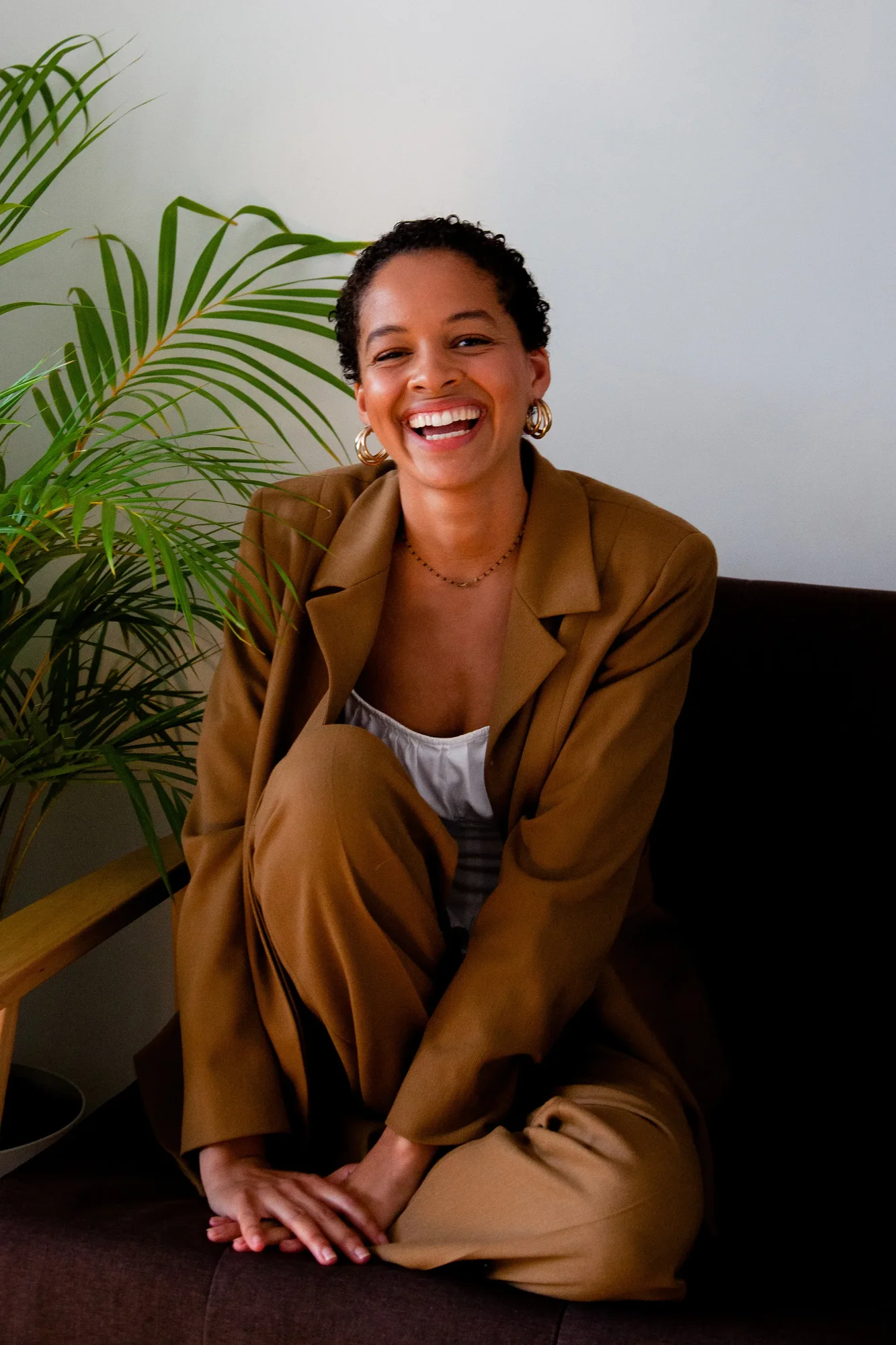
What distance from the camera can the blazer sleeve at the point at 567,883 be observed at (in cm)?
122

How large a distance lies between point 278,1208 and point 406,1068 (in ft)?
0.61

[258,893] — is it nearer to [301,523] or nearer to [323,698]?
[323,698]

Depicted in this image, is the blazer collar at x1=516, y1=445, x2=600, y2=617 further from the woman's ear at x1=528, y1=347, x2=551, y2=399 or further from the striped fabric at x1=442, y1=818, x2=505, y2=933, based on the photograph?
the striped fabric at x1=442, y1=818, x2=505, y2=933

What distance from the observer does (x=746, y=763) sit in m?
1.53

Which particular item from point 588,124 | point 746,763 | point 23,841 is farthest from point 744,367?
point 23,841

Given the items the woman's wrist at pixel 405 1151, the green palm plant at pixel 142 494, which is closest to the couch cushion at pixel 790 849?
the woman's wrist at pixel 405 1151

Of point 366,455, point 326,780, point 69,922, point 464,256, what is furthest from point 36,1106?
point 464,256

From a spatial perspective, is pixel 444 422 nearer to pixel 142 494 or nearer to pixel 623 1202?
pixel 142 494

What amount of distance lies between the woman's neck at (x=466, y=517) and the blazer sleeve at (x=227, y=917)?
0.58 ft

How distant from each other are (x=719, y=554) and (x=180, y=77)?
1.04 metres

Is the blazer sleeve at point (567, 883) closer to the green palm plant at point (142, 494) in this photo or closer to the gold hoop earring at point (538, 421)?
the gold hoop earring at point (538, 421)

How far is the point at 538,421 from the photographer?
154 centimetres

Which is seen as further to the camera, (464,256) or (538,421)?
(538,421)

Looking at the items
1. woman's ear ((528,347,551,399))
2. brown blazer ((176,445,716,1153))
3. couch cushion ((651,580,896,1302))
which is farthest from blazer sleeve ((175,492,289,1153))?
couch cushion ((651,580,896,1302))
